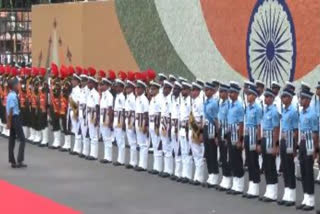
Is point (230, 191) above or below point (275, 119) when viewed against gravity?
below

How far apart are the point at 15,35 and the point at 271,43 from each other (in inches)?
745

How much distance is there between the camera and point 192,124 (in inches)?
594

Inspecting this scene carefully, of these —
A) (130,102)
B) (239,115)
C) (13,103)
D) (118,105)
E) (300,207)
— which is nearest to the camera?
(300,207)

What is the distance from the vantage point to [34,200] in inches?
550

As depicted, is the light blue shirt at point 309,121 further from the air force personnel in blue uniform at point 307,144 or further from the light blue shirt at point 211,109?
the light blue shirt at point 211,109

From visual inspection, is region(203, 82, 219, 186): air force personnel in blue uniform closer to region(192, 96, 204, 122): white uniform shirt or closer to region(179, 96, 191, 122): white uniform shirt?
region(192, 96, 204, 122): white uniform shirt

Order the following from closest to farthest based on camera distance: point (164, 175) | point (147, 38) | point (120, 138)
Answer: point (164, 175), point (120, 138), point (147, 38)

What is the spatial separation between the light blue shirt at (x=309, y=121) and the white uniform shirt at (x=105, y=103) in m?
6.27

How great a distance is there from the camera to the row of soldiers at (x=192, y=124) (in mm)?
13148

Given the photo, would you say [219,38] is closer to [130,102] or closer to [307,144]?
[130,102]

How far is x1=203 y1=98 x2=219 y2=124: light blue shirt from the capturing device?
1471 cm

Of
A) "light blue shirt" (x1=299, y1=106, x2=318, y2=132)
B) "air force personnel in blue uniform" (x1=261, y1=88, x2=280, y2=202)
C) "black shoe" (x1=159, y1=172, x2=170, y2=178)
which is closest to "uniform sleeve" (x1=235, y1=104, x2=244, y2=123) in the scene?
"air force personnel in blue uniform" (x1=261, y1=88, x2=280, y2=202)

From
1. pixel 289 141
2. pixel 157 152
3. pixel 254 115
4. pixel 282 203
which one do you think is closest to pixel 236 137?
pixel 254 115

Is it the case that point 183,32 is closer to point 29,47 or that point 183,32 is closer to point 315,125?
point 315,125
